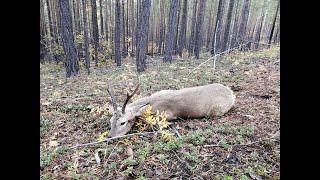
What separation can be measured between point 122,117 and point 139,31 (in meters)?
12.9

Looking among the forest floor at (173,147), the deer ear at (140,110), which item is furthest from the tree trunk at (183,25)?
the deer ear at (140,110)

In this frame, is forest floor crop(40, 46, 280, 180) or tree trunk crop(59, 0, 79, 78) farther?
tree trunk crop(59, 0, 79, 78)

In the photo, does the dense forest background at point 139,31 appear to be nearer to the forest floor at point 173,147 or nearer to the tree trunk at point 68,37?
the tree trunk at point 68,37

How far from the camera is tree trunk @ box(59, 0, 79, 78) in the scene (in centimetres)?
1133

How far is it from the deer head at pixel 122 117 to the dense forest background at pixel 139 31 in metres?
3.60

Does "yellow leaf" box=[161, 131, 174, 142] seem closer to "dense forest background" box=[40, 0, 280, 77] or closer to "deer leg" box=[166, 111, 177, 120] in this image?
"deer leg" box=[166, 111, 177, 120]

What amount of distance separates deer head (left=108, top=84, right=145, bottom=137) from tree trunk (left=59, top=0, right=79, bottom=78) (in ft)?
24.5

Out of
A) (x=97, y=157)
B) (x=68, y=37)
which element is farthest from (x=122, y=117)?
(x=68, y=37)

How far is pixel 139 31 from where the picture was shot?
56.3 ft

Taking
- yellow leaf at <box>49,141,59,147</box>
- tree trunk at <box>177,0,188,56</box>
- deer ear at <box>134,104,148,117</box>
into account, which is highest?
tree trunk at <box>177,0,188,56</box>

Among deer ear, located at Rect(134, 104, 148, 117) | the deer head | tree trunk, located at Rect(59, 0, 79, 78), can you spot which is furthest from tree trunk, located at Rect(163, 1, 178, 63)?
the deer head

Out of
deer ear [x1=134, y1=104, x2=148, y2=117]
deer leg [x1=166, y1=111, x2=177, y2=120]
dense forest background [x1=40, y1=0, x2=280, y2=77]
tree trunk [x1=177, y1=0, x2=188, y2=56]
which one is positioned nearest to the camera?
deer ear [x1=134, y1=104, x2=148, y2=117]
